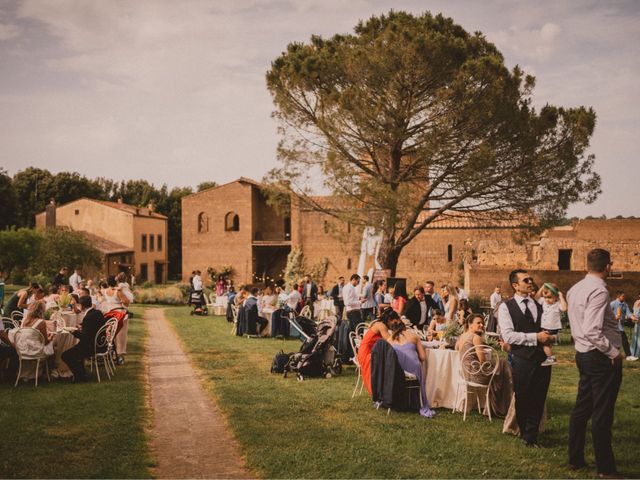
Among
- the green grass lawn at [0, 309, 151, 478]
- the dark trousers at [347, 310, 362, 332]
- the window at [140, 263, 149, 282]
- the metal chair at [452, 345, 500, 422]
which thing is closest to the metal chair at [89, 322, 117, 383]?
the green grass lawn at [0, 309, 151, 478]

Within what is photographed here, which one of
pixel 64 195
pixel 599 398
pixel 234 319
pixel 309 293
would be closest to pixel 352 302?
pixel 234 319

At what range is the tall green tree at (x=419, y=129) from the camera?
1941 cm

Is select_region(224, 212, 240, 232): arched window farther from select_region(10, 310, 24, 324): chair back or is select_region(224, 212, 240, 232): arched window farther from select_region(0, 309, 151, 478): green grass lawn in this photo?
select_region(0, 309, 151, 478): green grass lawn

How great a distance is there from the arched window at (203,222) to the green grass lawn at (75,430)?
3327cm

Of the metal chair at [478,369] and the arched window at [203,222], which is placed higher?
the arched window at [203,222]

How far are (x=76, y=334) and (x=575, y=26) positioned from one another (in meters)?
14.1

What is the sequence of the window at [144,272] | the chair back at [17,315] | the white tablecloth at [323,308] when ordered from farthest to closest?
the window at [144,272] < the white tablecloth at [323,308] < the chair back at [17,315]

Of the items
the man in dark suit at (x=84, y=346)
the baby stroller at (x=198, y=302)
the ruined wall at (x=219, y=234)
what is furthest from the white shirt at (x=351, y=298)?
the ruined wall at (x=219, y=234)

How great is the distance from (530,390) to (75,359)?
22.1ft

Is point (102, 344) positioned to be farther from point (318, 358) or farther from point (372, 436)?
point (372, 436)

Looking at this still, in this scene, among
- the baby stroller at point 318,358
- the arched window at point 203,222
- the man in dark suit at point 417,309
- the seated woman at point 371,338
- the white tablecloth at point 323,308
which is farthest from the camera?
the arched window at point 203,222

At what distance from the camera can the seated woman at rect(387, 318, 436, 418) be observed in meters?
7.73

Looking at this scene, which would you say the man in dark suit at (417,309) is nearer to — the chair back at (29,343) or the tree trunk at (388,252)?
the chair back at (29,343)

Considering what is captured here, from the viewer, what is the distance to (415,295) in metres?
12.7
